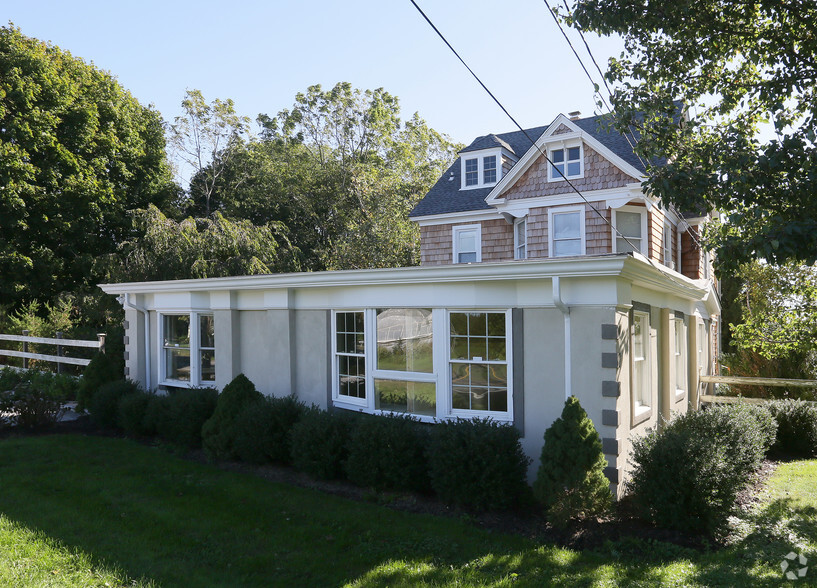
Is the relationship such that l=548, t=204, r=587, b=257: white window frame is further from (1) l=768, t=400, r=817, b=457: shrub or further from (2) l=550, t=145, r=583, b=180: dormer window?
(1) l=768, t=400, r=817, b=457: shrub

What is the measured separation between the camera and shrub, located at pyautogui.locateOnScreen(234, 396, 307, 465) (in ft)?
27.2

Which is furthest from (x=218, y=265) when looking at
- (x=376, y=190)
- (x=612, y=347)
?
(x=612, y=347)

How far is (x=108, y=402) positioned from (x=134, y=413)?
958 mm

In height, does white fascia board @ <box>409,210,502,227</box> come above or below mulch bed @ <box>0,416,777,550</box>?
above

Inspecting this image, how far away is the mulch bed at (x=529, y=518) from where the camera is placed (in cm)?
599

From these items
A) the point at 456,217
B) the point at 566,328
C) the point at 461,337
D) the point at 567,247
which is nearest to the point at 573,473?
the point at 566,328

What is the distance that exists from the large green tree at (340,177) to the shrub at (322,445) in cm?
1763

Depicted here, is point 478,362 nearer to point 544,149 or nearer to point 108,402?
point 108,402

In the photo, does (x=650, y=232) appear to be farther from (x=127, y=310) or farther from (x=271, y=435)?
(x=127, y=310)

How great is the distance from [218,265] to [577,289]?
1541 cm

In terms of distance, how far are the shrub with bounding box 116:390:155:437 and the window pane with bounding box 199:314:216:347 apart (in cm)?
135

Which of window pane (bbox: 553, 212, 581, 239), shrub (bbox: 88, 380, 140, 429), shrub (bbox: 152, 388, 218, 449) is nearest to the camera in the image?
shrub (bbox: 152, 388, 218, 449)

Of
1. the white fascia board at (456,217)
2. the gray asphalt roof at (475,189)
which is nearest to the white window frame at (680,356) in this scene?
the gray asphalt roof at (475,189)

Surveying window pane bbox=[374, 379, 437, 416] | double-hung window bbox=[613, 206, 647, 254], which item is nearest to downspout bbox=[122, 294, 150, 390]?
window pane bbox=[374, 379, 437, 416]
